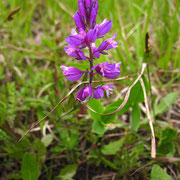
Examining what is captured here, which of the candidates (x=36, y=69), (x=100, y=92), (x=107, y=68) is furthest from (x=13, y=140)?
(x=36, y=69)

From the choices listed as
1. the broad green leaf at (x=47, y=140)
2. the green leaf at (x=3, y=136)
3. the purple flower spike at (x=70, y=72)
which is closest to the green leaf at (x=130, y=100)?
the purple flower spike at (x=70, y=72)

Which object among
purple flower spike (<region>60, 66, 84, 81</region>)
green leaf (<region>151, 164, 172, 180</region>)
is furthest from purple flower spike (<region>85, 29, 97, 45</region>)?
green leaf (<region>151, 164, 172, 180</region>)

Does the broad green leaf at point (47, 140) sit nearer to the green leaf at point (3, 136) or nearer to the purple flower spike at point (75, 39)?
the green leaf at point (3, 136)

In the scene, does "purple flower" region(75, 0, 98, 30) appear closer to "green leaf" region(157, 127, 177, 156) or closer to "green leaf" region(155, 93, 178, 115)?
"green leaf" region(157, 127, 177, 156)

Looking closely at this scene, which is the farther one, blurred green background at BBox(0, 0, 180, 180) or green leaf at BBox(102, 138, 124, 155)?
green leaf at BBox(102, 138, 124, 155)

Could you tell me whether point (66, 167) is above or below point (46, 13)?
below

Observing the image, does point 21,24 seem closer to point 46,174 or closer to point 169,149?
point 46,174

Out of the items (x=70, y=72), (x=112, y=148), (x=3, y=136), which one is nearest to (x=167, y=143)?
(x=112, y=148)

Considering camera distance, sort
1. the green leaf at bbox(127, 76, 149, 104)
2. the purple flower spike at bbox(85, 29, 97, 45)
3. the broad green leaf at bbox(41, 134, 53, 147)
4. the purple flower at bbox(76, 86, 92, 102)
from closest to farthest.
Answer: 1. the purple flower spike at bbox(85, 29, 97, 45)
2. the purple flower at bbox(76, 86, 92, 102)
3. the green leaf at bbox(127, 76, 149, 104)
4. the broad green leaf at bbox(41, 134, 53, 147)
